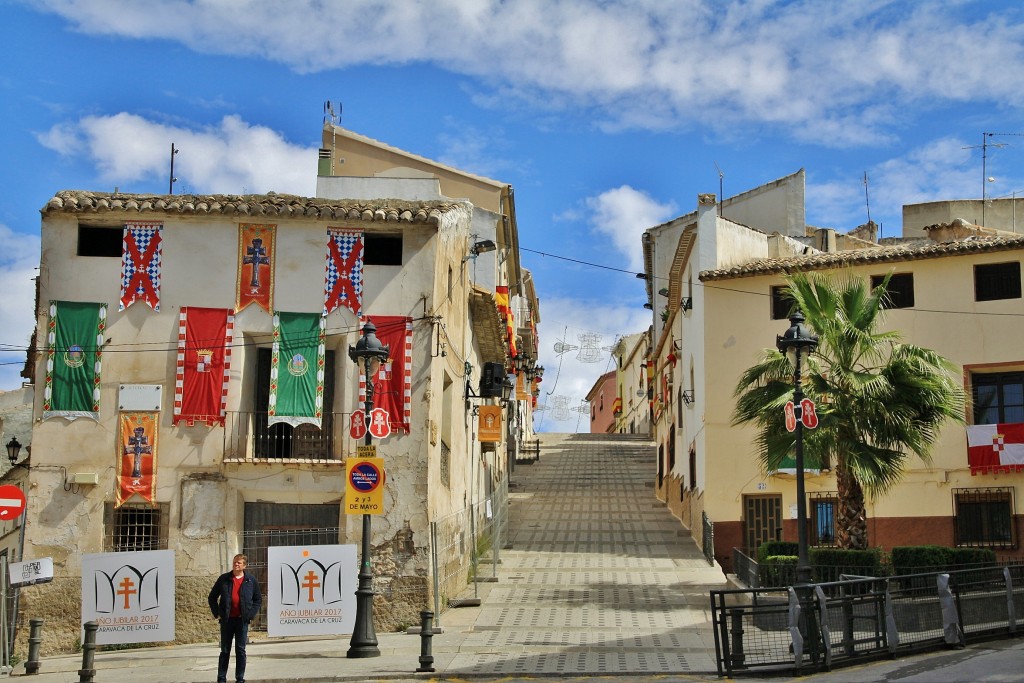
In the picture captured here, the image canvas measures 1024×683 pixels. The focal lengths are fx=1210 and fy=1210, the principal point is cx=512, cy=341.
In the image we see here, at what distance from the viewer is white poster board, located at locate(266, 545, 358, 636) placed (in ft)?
58.5

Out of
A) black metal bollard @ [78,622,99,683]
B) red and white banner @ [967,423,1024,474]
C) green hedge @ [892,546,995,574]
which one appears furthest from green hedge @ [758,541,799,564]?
black metal bollard @ [78,622,99,683]

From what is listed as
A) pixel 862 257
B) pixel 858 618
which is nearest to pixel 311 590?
pixel 858 618

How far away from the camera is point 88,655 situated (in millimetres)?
15523

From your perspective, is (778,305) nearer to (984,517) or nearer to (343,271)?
(984,517)

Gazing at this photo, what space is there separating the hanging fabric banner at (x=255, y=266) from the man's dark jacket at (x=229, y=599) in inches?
309

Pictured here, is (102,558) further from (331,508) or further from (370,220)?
(370,220)

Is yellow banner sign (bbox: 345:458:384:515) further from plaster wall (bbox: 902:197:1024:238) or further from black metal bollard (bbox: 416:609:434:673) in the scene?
plaster wall (bbox: 902:197:1024:238)

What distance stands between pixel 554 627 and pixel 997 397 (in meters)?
13.8

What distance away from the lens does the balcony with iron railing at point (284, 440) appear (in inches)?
826

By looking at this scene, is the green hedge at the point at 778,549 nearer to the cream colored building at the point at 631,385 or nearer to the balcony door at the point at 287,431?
the balcony door at the point at 287,431

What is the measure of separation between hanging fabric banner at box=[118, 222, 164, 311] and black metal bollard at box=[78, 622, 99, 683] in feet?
23.7

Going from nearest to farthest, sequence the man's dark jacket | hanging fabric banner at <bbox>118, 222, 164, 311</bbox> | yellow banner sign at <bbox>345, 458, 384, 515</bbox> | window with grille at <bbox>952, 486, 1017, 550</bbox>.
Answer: the man's dark jacket, yellow banner sign at <bbox>345, 458, 384, 515</bbox>, hanging fabric banner at <bbox>118, 222, 164, 311</bbox>, window with grille at <bbox>952, 486, 1017, 550</bbox>

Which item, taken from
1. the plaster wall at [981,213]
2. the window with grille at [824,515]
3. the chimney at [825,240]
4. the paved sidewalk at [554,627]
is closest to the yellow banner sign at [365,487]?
the paved sidewalk at [554,627]

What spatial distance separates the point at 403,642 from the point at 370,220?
747 centimetres
